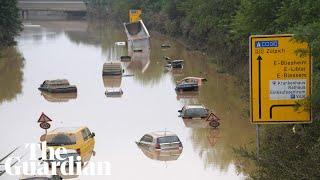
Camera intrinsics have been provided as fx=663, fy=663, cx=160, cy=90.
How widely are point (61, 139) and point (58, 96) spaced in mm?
22286

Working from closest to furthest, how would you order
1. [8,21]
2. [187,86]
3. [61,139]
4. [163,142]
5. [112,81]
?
1. [61,139]
2. [163,142]
3. [187,86]
4. [112,81]
5. [8,21]

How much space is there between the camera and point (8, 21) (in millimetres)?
86250

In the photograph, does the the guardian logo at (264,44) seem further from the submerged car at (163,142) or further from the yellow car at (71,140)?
the submerged car at (163,142)

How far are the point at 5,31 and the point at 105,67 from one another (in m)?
30.0

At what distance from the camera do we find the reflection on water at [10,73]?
5250cm

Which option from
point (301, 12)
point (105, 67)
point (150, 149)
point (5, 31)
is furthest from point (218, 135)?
point (5, 31)

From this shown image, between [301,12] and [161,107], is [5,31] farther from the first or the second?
[301,12]

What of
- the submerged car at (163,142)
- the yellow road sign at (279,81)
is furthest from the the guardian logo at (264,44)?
the submerged car at (163,142)

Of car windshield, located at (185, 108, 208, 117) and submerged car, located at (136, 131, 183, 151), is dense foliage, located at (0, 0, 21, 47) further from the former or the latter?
submerged car, located at (136, 131, 183, 151)

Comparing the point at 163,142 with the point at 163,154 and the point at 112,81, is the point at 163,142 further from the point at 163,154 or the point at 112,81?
the point at 112,81

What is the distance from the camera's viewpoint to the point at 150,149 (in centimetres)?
3064

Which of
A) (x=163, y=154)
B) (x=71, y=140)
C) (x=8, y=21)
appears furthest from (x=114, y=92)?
(x=8, y=21)

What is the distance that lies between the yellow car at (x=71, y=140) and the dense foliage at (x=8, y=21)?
188ft

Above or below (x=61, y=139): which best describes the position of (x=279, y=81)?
above
